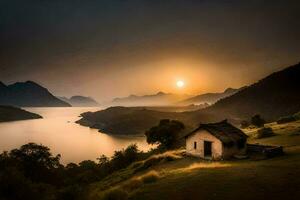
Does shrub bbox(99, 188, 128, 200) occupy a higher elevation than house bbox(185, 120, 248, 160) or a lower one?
lower

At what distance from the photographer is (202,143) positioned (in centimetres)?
4603

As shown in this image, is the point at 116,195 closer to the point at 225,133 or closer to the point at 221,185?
the point at 221,185

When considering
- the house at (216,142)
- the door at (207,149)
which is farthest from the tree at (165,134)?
the door at (207,149)

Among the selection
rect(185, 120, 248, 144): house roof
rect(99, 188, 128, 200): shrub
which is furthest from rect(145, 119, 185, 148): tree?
rect(99, 188, 128, 200): shrub

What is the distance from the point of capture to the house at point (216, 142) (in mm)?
42844

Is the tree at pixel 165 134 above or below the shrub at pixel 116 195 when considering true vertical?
above

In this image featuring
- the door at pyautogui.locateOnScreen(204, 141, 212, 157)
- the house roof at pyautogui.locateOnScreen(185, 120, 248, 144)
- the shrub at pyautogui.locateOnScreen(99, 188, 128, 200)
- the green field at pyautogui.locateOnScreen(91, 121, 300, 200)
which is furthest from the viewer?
the door at pyautogui.locateOnScreen(204, 141, 212, 157)

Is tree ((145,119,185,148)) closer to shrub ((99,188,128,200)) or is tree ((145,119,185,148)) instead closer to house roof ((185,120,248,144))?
house roof ((185,120,248,144))

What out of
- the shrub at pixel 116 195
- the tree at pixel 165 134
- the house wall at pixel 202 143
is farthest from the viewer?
the tree at pixel 165 134

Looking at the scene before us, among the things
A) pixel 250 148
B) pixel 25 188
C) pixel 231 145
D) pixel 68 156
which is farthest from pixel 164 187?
pixel 68 156

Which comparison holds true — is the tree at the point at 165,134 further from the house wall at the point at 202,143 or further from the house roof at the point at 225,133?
the house roof at the point at 225,133

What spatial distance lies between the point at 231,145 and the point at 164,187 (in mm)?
21858

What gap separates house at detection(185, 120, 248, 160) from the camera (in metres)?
Result: 42.8

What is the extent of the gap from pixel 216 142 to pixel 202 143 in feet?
10.1
